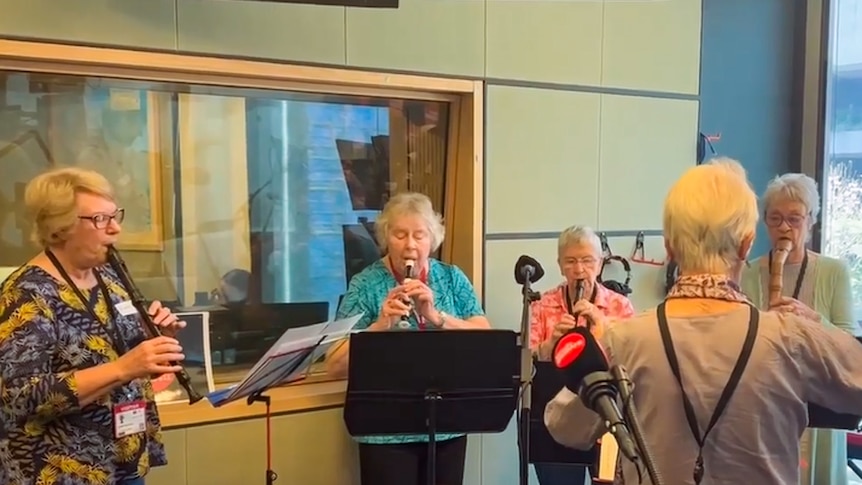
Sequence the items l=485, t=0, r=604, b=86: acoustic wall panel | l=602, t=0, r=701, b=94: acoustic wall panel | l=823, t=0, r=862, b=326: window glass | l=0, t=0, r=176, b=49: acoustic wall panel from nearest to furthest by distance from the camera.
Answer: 1. l=0, t=0, r=176, b=49: acoustic wall panel
2. l=485, t=0, r=604, b=86: acoustic wall panel
3. l=602, t=0, r=701, b=94: acoustic wall panel
4. l=823, t=0, r=862, b=326: window glass

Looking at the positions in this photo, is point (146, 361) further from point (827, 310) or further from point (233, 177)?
Answer: point (827, 310)

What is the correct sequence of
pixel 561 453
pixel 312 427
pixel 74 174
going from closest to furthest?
pixel 74 174 → pixel 561 453 → pixel 312 427

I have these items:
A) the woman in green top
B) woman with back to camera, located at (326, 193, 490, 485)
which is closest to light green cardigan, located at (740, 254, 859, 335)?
the woman in green top

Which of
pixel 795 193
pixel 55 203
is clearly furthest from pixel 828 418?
pixel 55 203

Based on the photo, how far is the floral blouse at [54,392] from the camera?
196cm

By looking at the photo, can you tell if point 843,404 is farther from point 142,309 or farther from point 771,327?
point 142,309

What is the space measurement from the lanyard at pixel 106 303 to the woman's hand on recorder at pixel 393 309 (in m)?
0.81

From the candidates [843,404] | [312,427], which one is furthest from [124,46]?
[843,404]

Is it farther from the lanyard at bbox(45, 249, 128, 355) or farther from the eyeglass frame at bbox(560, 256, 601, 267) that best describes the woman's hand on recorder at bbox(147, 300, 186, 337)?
the eyeglass frame at bbox(560, 256, 601, 267)

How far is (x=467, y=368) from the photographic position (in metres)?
2.46

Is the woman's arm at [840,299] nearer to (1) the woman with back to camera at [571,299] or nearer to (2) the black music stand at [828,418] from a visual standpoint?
(1) the woman with back to camera at [571,299]

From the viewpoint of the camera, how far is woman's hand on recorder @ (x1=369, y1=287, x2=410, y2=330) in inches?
103

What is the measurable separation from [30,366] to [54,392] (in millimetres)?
93

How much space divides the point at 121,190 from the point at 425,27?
1.34 metres
